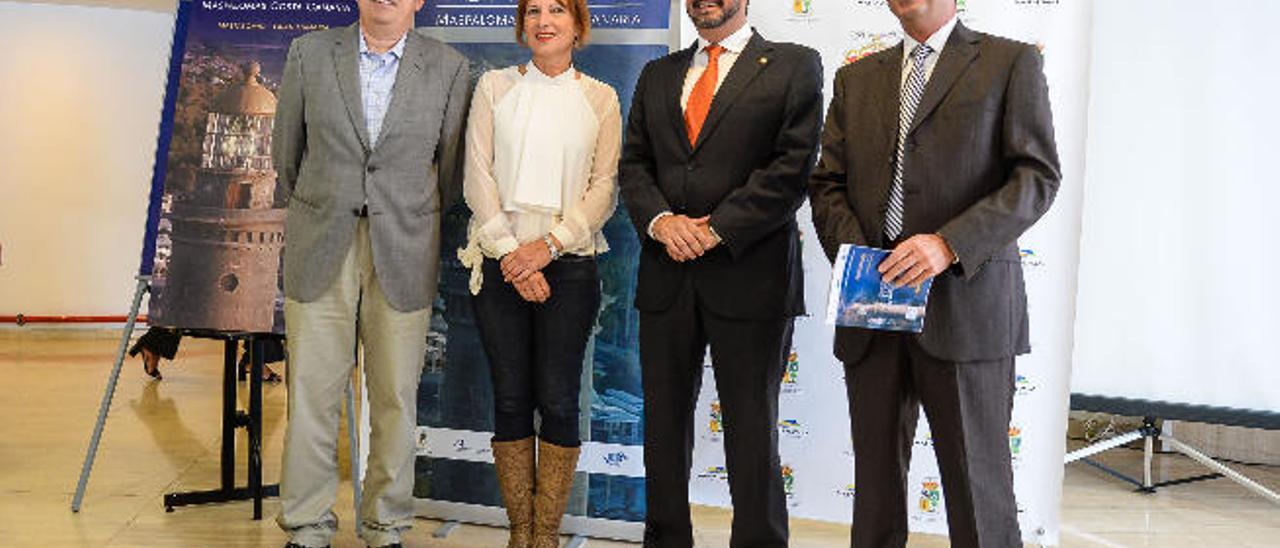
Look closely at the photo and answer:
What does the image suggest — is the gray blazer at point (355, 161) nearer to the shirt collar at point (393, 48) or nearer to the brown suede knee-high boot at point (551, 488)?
the shirt collar at point (393, 48)

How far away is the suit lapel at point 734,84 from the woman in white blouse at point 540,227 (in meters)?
0.42

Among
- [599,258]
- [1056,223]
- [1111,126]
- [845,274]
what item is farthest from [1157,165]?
[845,274]

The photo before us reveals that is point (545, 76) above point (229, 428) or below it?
above

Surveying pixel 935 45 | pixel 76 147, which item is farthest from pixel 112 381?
pixel 76 147

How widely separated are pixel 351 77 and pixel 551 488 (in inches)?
48.4

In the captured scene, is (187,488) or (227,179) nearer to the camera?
(227,179)

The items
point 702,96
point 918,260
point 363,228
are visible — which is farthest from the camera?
point 363,228

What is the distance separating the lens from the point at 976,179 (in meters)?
2.42

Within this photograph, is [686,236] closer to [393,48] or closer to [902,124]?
[902,124]

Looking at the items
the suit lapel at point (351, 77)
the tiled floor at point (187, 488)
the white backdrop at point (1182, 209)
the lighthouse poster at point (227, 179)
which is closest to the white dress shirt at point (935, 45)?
the suit lapel at point (351, 77)

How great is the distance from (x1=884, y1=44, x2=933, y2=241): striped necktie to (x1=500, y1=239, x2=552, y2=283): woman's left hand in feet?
3.14

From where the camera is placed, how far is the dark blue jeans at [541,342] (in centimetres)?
316

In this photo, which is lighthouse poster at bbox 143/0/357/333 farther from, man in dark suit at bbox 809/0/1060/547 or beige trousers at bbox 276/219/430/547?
man in dark suit at bbox 809/0/1060/547

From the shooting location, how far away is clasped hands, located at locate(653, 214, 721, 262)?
2.81m
